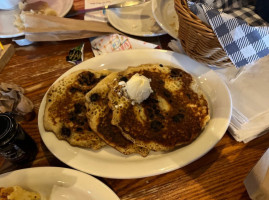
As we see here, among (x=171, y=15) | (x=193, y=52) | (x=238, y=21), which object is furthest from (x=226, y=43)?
(x=171, y=15)

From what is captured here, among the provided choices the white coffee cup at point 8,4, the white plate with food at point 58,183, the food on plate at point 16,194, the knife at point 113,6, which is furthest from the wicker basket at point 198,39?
the white coffee cup at point 8,4

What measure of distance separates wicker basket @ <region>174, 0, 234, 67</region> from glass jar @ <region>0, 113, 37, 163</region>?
915 millimetres

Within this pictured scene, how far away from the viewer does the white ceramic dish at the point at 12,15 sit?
1.56m

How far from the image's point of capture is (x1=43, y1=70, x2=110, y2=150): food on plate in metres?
0.98

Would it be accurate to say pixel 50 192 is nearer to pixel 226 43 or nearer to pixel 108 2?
pixel 226 43

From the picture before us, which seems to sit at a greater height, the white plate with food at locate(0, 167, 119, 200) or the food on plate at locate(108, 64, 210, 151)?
the food on plate at locate(108, 64, 210, 151)

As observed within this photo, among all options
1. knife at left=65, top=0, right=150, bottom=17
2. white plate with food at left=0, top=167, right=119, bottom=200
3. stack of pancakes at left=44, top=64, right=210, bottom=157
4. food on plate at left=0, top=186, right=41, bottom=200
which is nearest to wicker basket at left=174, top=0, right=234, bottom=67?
stack of pancakes at left=44, top=64, right=210, bottom=157

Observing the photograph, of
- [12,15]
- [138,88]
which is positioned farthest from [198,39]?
[12,15]

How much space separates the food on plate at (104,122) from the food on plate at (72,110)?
52 mm

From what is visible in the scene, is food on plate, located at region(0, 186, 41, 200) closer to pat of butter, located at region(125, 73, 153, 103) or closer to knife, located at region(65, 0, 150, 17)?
pat of butter, located at region(125, 73, 153, 103)

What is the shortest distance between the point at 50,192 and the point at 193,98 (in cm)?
81

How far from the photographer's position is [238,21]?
0.89 meters

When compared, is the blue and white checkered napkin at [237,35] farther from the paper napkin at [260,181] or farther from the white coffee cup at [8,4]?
the white coffee cup at [8,4]

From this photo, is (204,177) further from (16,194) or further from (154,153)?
(16,194)
